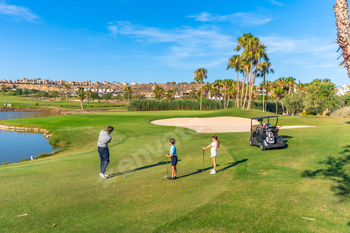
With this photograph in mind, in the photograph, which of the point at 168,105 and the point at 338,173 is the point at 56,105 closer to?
the point at 168,105

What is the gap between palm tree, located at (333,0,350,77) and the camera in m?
4.80

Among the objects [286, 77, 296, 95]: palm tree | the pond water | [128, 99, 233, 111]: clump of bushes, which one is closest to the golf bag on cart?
the pond water

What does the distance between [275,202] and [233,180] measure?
2350 mm

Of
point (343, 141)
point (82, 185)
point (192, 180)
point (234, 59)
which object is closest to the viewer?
point (82, 185)

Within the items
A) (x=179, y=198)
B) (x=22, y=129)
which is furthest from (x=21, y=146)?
(x=179, y=198)

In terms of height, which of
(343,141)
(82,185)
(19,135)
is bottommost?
(19,135)

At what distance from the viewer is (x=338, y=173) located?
28.7ft

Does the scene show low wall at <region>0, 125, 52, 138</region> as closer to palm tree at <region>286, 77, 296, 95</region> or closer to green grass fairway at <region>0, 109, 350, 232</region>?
green grass fairway at <region>0, 109, 350, 232</region>

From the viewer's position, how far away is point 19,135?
32.3 metres

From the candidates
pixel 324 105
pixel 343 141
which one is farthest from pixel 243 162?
pixel 324 105

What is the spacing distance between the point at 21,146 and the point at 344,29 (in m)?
29.6

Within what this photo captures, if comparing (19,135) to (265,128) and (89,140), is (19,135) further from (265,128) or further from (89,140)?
(265,128)

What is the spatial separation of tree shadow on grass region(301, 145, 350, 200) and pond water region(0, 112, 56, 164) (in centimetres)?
2221

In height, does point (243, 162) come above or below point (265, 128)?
below
